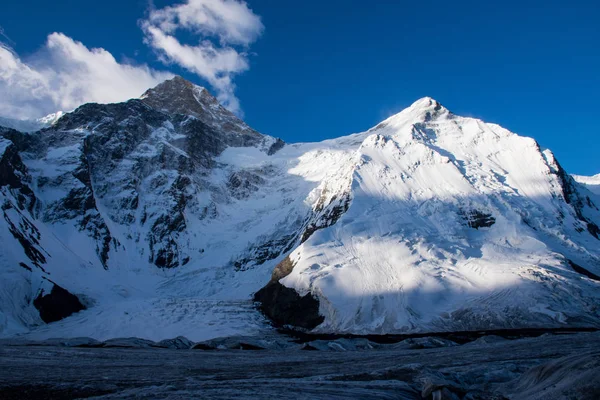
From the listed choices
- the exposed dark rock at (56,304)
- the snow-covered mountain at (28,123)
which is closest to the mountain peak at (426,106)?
the exposed dark rock at (56,304)

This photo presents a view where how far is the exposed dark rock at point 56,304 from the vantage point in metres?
77.2

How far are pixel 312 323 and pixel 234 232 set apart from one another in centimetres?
6708

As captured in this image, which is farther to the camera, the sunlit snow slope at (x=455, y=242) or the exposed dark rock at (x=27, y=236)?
the exposed dark rock at (x=27, y=236)

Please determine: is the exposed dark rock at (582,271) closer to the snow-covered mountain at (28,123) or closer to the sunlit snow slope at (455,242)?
the sunlit snow slope at (455,242)

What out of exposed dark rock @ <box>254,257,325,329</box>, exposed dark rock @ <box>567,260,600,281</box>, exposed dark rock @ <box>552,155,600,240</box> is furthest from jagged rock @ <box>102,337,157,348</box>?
exposed dark rock @ <box>552,155,600,240</box>

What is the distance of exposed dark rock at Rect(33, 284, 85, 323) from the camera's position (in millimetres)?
77188

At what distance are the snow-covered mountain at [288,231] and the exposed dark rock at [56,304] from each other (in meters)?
0.34

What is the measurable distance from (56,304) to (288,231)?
58.6 metres

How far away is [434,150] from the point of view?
11694cm

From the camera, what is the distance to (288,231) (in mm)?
121375

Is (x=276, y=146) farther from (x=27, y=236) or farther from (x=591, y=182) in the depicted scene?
(x=591, y=182)

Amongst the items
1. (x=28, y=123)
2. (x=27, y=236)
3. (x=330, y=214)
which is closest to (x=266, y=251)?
(x=330, y=214)

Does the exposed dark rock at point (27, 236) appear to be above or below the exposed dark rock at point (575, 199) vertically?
below

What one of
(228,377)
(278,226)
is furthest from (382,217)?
(228,377)
